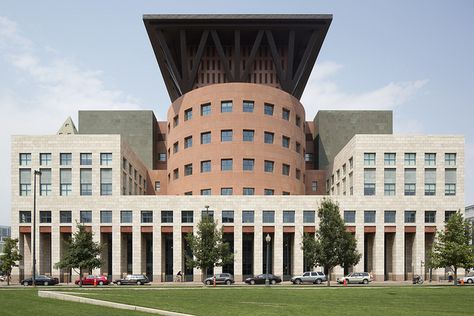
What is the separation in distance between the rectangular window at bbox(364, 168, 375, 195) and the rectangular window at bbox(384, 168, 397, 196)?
1813 mm

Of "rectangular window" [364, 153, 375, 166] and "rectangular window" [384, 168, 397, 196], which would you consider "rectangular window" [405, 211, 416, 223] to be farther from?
"rectangular window" [364, 153, 375, 166]

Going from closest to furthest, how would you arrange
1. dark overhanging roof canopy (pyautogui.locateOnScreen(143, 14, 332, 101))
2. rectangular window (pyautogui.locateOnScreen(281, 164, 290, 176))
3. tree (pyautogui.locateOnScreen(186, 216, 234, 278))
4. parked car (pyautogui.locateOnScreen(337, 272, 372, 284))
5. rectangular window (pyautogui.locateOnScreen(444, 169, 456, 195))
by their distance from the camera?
tree (pyautogui.locateOnScreen(186, 216, 234, 278)) → parked car (pyautogui.locateOnScreen(337, 272, 372, 284)) → rectangular window (pyautogui.locateOnScreen(444, 169, 456, 195)) → rectangular window (pyautogui.locateOnScreen(281, 164, 290, 176)) → dark overhanging roof canopy (pyautogui.locateOnScreen(143, 14, 332, 101))

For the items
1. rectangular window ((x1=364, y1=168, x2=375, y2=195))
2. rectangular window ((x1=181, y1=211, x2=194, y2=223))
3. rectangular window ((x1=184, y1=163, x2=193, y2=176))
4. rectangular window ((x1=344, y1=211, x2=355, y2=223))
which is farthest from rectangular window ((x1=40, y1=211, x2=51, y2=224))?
rectangular window ((x1=364, y1=168, x2=375, y2=195))

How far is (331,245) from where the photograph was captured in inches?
2117

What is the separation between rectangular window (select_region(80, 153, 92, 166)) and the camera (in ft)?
259

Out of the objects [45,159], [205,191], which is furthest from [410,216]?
[45,159]

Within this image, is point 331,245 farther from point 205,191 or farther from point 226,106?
point 226,106

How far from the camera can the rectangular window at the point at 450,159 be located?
77.8 meters

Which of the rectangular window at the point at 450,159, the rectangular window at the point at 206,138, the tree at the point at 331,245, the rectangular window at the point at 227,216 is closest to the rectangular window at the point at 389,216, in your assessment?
the rectangular window at the point at 450,159

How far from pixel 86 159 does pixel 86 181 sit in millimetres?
3402

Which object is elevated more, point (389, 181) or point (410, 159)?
point (410, 159)

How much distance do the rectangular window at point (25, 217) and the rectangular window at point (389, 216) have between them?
51.3 m

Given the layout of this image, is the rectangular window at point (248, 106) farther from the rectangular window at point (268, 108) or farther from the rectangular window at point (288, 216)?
the rectangular window at point (288, 216)

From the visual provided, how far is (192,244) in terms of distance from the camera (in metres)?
56.6
